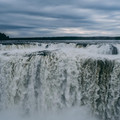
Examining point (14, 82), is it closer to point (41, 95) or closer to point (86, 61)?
point (41, 95)

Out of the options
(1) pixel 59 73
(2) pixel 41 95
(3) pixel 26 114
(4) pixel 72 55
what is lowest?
(3) pixel 26 114

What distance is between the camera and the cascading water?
11438 mm

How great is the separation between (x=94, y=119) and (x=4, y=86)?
483 centimetres

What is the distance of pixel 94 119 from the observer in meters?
11.6

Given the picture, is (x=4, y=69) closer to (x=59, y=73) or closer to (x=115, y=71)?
(x=59, y=73)

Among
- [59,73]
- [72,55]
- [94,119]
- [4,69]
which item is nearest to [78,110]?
[94,119]

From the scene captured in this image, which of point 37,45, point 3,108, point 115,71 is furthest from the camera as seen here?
point 37,45

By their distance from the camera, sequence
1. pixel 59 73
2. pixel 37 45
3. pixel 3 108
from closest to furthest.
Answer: pixel 59 73 → pixel 3 108 → pixel 37 45

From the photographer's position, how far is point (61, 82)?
1219 cm

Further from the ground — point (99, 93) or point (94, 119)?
point (99, 93)

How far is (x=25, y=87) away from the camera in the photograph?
1281cm

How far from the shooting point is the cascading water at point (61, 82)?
11.4 meters

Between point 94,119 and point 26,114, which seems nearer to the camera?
point 94,119

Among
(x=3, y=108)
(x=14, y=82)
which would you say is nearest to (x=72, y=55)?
(x=14, y=82)
